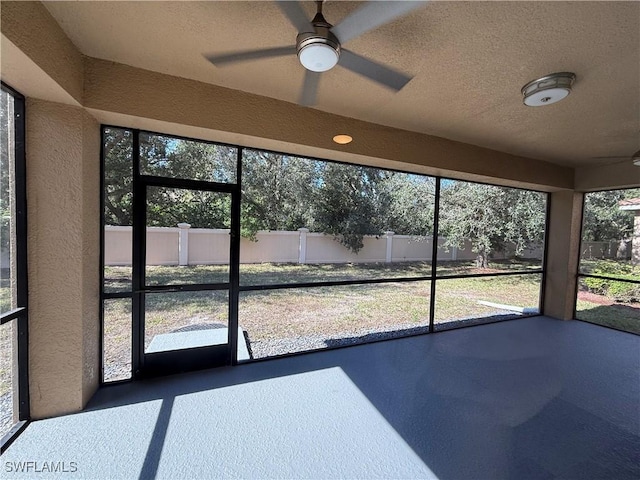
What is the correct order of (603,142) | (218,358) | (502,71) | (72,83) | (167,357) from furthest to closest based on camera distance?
1. (603,142)
2. (218,358)
3. (167,357)
4. (502,71)
5. (72,83)

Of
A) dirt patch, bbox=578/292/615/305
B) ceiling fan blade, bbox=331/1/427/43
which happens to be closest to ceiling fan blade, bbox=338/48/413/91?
ceiling fan blade, bbox=331/1/427/43

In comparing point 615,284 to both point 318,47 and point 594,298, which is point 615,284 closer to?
point 594,298

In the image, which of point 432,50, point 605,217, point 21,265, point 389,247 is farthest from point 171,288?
point 605,217

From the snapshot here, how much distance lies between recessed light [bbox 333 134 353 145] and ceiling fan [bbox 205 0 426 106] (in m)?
1.08

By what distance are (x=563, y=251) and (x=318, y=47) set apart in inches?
216

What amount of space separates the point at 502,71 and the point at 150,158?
2.89m

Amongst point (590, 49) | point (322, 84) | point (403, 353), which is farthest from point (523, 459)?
Answer: point (322, 84)

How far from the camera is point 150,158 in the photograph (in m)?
2.43

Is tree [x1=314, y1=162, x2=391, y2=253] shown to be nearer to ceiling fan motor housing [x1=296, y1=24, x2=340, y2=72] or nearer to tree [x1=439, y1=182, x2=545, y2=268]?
tree [x1=439, y1=182, x2=545, y2=268]

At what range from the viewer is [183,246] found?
8.39 ft

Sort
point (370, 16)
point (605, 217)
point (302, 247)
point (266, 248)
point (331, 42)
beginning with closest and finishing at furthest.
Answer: point (370, 16)
point (331, 42)
point (266, 248)
point (302, 247)
point (605, 217)

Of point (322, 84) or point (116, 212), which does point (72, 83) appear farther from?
point (322, 84)

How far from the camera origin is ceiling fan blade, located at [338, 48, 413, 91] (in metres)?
1.37

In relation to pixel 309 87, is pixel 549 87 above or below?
above
